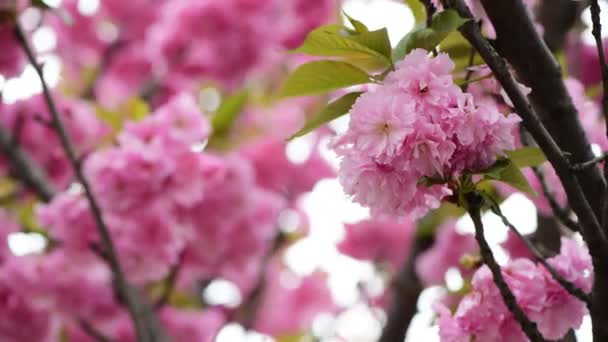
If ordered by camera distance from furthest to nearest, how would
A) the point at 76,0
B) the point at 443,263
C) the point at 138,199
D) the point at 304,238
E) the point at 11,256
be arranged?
the point at 76,0
the point at 304,238
the point at 443,263
the point at 11,256
the point at 138,199

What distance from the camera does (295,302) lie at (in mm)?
3436

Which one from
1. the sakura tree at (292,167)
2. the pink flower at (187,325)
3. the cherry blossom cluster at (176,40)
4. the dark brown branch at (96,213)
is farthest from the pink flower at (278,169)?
the dark brown branch at (96,213)

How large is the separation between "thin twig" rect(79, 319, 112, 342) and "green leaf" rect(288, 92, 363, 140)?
1.12 meters

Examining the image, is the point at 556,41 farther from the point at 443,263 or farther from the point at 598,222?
the point at 598,222

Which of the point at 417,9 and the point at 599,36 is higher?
the point at 417,9

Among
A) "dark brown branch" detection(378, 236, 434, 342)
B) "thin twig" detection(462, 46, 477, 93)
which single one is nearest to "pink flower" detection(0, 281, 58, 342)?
"dark brown branch" detection(378, 236, 434, 342)

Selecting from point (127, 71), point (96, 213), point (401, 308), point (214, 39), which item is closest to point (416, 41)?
point (96, 213)

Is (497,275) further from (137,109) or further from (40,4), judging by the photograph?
(137,109)

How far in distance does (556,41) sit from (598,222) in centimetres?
118

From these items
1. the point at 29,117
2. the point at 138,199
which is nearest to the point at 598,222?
the point at 138,199

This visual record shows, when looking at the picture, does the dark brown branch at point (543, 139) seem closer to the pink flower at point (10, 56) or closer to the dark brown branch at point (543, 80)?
the dark brown branch at point (543, 80)

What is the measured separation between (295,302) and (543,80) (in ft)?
8.97

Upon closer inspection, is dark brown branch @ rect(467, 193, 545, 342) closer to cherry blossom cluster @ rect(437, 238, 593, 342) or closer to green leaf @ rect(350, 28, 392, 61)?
cherry blossom cluster @ rect(437, 238, 593, 342)

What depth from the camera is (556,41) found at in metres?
1.84
